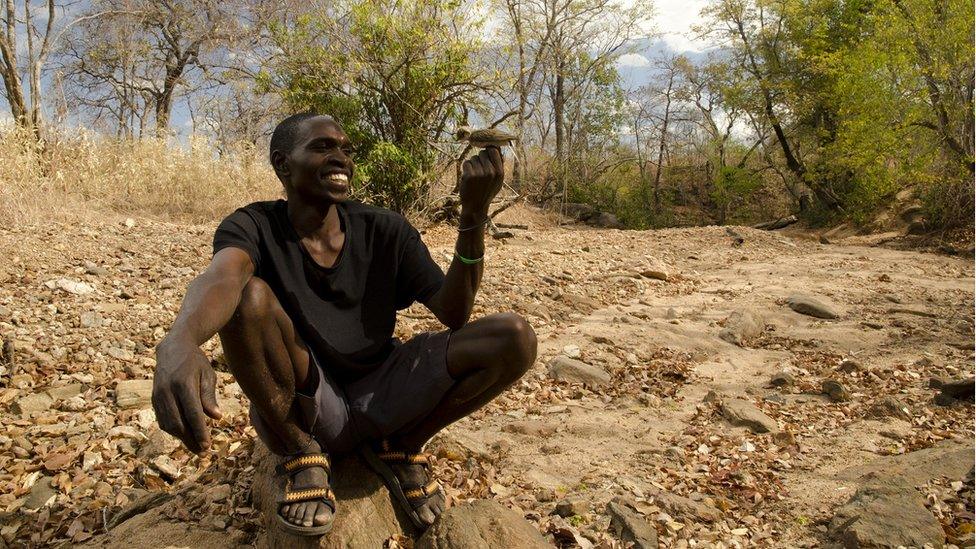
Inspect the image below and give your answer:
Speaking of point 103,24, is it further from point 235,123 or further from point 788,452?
point 788,452

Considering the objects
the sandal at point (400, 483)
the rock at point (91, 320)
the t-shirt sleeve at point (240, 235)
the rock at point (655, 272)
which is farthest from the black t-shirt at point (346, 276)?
the rock at point (655, 272)

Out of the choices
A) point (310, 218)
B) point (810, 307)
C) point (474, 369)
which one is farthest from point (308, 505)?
point (810, 307)

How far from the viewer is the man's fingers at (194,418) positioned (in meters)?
1.22

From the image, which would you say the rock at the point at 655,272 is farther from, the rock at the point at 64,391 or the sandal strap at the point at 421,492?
the sandal strap at the point at 421,492

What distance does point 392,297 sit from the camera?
2.11 metres

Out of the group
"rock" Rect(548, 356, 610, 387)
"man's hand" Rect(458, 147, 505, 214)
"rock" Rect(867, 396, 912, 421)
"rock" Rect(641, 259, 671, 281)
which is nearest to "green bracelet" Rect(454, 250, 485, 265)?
"man's hand" Rect(458, 147, 505, 214)

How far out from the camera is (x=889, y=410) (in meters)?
3.39

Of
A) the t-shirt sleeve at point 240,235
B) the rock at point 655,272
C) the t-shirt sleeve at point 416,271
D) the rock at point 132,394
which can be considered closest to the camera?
the t-shirt sleeve at point 240,235

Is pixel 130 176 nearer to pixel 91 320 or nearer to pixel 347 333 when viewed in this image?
pixel 91 320

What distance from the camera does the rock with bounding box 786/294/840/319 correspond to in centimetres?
587

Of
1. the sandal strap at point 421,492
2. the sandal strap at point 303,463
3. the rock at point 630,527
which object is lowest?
the rock at point 630,527

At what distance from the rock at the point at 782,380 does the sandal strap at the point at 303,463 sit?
3.06 m

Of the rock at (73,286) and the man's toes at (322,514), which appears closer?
the man's toes at (322,514)

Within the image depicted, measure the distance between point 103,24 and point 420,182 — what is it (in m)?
10.3
